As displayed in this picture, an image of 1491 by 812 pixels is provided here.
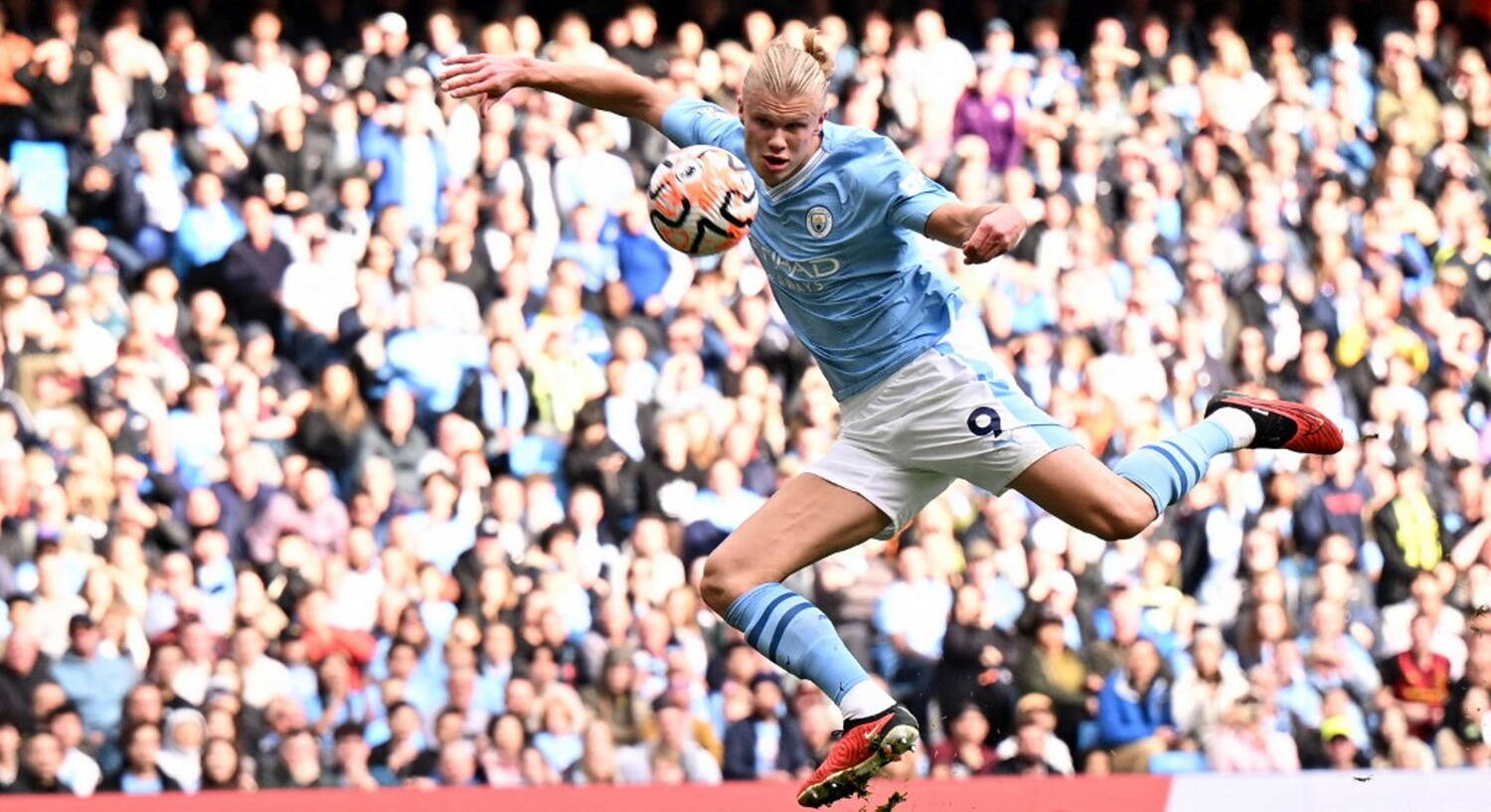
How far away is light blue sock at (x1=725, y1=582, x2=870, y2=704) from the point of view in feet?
21.7

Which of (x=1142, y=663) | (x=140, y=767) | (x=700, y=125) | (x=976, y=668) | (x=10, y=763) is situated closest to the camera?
(x=700, y=125)

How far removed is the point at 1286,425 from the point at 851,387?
5.30 ft

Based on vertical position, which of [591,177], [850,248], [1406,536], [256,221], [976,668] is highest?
[850,248]

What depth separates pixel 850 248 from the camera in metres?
6.61

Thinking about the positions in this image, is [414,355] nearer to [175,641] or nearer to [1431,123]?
[175,641]

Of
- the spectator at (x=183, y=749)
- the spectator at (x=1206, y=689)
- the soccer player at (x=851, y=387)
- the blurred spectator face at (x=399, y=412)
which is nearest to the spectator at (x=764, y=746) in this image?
the spectator at (x=1206, y=689)

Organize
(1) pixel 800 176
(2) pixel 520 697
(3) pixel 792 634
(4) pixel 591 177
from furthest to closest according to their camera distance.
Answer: (4) pixel 591 177 → (2) pixel 520 697 → (3) pixel 792 634 → (1) pixel 800 176

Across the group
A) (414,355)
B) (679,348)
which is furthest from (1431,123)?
(414,355)

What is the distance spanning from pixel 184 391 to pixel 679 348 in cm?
227

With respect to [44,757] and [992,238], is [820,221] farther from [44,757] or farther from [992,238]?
[44,757]

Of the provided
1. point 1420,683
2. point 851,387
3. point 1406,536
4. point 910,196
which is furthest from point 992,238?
point 1406,536

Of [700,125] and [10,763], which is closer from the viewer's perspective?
[700,125]

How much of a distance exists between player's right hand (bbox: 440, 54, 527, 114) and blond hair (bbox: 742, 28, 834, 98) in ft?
2.84

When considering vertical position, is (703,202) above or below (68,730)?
above
